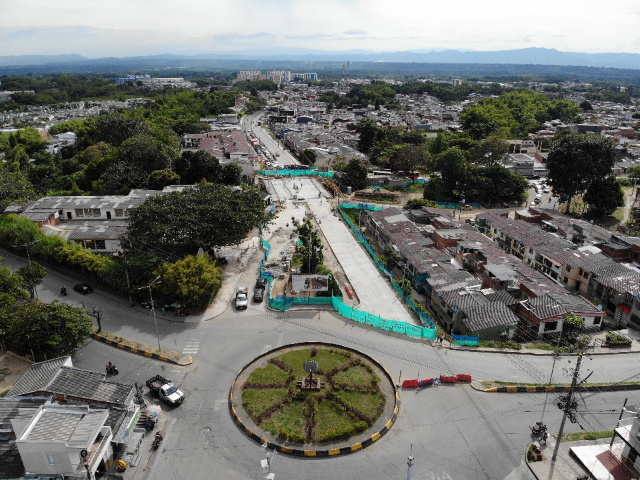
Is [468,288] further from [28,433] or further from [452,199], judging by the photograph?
[452,199]

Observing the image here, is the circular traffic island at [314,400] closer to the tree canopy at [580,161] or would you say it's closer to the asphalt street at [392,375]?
the asphalt street at [392,375]

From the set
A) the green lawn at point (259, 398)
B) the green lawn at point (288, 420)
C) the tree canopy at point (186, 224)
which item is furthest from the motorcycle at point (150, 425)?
the tree canopy at point (186, 224)

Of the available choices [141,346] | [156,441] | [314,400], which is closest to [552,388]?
[314,400]

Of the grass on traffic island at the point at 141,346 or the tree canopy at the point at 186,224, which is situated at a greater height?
the tree canopy at the point at 186,224

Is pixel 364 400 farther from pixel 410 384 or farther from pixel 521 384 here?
pixel 521 384

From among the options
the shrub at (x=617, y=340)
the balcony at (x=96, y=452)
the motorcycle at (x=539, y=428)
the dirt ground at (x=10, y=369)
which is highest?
the balcony at (x=96, y=452)

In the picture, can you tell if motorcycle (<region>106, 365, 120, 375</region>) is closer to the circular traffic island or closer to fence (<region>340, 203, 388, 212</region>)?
the circular traffic island
